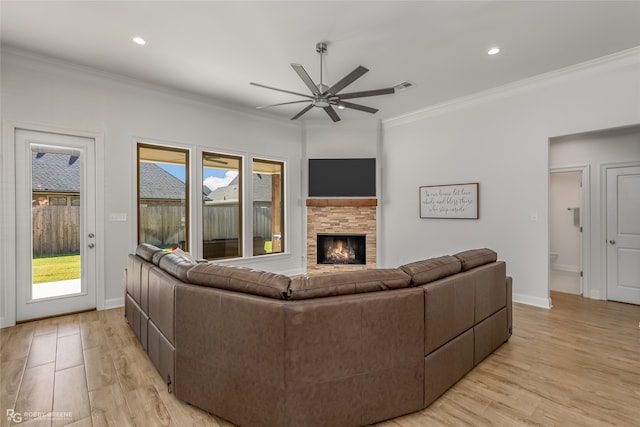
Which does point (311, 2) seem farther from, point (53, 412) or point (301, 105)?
point (53, 412)

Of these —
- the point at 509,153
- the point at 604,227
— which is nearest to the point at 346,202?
the point at 509,153

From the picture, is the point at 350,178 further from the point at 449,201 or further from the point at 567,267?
the point at 567,267

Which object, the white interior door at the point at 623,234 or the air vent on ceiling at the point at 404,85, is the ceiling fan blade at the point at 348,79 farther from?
the white interior door at the point at 623,234

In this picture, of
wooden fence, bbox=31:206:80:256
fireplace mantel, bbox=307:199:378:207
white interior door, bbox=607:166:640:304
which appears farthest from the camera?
fireplace mantel, bbox=307:199:378:207

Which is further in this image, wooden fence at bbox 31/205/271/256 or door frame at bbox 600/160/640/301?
door frame at bbox 600/160/640/301

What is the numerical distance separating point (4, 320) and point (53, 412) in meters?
2.25

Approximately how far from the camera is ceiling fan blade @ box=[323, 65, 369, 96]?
2714mm

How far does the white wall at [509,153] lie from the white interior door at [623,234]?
3.84 feet

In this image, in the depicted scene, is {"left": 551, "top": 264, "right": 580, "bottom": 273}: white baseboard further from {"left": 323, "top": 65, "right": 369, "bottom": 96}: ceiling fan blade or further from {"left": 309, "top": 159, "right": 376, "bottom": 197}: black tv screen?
{"left": 323, "top": 65, "right": 369, "bottom": 96}: ceiling fan blade

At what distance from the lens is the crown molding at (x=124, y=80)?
3.34 meters

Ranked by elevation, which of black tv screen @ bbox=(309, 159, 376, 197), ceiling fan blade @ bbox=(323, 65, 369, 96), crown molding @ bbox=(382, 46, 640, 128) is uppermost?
crown molding @ bbox=(382, 46, 640, 128)

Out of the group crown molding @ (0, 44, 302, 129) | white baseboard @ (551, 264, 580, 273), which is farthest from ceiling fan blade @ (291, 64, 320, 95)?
white baseboard @ (551, 264, 580, 273)

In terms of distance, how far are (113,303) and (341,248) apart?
3.81 m
